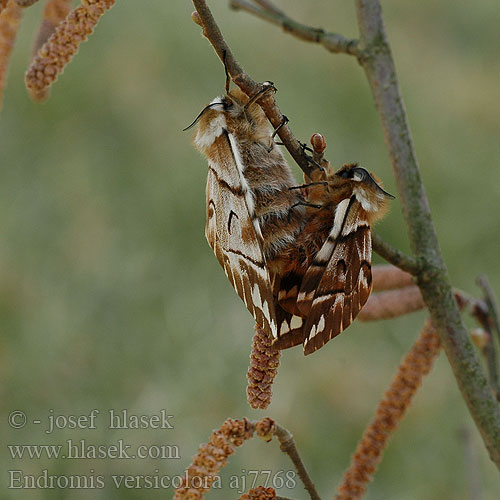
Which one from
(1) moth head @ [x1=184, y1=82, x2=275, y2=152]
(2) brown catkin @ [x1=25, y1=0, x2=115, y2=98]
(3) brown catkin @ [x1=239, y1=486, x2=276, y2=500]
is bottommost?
(3) brown catkin @ [x1=239, y1=486, x2=276, y2=500]

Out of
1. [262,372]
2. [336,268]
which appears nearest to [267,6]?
[336,268]

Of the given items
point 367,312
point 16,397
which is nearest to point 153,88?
point 16,397

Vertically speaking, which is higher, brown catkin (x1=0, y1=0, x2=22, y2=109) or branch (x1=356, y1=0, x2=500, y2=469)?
brown catkin (x1=0, y1=0, x2=22, y2=109)

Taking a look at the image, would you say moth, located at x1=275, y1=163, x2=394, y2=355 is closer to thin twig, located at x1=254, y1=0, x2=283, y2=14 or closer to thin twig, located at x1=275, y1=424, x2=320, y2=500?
thin twig, located at x1=275, y1=424, x2=320, y2=500

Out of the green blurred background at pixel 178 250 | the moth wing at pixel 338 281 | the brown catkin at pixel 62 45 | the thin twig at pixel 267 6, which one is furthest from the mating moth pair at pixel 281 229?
the green blurred background at pixel 178 250

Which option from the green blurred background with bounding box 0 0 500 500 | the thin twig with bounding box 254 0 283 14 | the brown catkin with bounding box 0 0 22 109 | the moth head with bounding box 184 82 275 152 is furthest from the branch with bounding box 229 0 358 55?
the green blurred background with bounding box 0 0 500 500

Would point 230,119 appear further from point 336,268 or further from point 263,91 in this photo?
point 336,268
